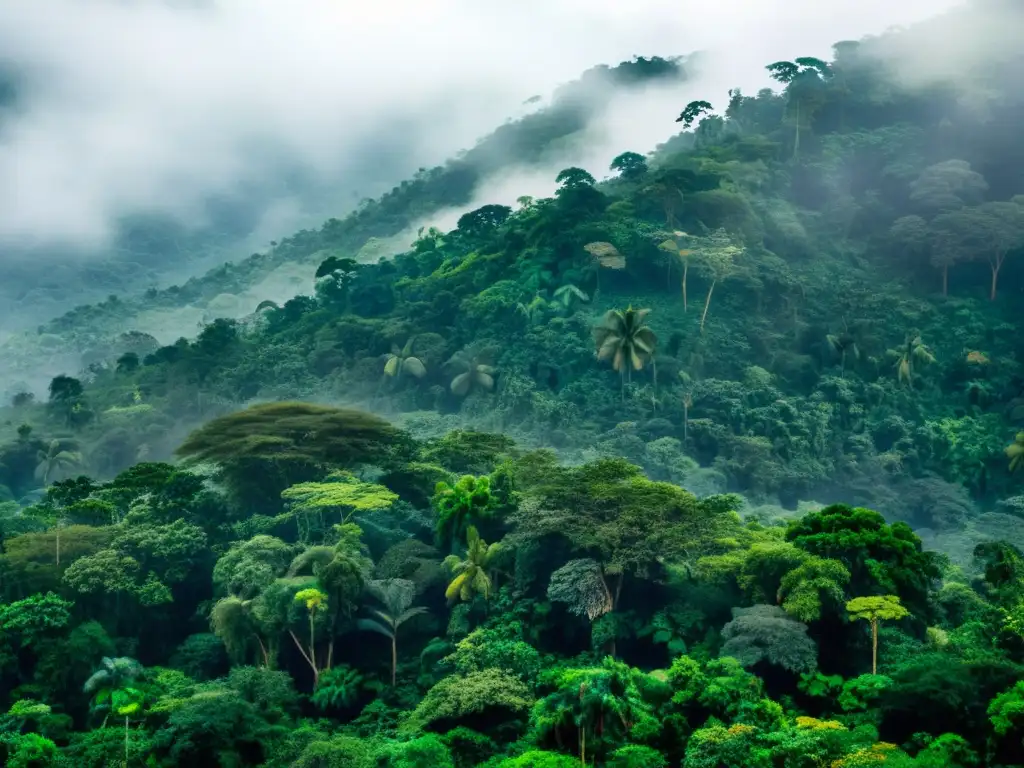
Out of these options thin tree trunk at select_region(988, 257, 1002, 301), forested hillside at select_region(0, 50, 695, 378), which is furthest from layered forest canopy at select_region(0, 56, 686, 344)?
thin tree trunk at select_region(988, 257, 1002, 301)

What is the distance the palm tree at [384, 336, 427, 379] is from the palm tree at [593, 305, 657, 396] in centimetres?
1283

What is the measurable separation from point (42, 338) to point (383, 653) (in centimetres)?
9744

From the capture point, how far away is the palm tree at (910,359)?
211 ft

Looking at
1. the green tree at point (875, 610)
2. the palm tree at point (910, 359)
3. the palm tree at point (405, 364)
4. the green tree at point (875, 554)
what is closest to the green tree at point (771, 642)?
the green tree at point (875, 610)

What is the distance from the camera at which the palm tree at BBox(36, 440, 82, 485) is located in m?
65.6

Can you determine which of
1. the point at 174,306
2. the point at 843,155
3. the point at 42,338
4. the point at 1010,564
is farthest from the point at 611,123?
the point at 1010,564

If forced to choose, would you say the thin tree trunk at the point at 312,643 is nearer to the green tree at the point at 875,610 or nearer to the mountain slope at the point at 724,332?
the green tree at the point at 875,610

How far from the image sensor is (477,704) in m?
30.8

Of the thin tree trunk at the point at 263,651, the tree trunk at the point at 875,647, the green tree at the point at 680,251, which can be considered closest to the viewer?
the tree trunk at the point at 875,647

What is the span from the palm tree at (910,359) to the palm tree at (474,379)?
932 inches

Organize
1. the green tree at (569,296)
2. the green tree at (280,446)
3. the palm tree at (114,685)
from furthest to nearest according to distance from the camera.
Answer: the green tree at (569,296) → the green tree at (280,446) → the palm tree at (114,685)

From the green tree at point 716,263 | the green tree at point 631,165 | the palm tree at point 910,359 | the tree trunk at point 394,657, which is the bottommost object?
the tree trunk at point 394,657

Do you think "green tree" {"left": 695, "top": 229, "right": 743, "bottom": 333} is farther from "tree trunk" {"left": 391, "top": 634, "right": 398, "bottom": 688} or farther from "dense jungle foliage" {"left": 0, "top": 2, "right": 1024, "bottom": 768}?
"tree trunk" {"left": 391, "top": 634, "right": 398, "bottom": 688}

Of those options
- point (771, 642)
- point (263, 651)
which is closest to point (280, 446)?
point (263, 651)
